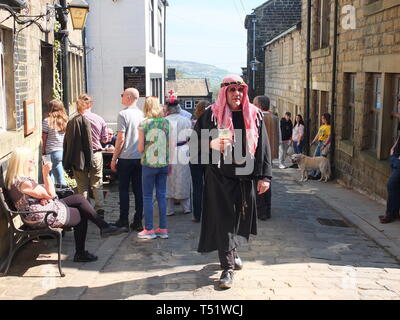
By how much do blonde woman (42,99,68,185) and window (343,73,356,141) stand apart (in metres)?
7.79

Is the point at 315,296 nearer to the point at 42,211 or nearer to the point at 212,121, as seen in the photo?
the point at 212,121

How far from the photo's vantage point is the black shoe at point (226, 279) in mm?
4805

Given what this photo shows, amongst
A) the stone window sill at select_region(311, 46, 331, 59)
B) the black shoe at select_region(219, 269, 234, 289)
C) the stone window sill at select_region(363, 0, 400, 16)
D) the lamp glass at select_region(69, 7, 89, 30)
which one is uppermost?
the stone window sill at select_region(363, 0, 400, 16)

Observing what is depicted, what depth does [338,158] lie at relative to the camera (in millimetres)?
13695

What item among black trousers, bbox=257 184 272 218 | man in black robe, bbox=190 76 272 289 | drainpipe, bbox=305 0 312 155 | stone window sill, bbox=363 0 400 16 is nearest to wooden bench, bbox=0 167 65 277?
man in black robe, bbox=190 76 272 289

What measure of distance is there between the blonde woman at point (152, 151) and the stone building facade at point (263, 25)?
27.9 m

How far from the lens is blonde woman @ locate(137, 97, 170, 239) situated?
6.39 m

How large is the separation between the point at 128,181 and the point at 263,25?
2925 centimetres

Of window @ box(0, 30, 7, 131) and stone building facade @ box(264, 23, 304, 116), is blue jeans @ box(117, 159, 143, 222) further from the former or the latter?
stone building facade @ box(264, 23, 304, 116)

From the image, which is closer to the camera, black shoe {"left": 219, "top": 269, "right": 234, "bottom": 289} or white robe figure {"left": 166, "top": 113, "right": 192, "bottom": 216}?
black shoe {"left": 219, "top": 269, "right": 234, "bottom": 289}

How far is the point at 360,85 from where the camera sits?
37.8 feet

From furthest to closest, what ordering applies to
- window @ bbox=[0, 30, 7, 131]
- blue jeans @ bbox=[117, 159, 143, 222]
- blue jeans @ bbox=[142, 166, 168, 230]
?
blue jeans @ bbox=[117, 159, 143, 222] < blue jeans @ bbox=[142, 166, 168, 230] < window @ bbox=[0, 30, 7, 131]

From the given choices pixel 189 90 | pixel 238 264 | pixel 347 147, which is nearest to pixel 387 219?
pixel 238 264
